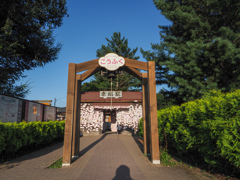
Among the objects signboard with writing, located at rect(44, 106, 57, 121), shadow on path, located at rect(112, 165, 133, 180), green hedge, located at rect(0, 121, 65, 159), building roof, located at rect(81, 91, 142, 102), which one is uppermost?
building roof, located at rect(81, 91, 142, 102)

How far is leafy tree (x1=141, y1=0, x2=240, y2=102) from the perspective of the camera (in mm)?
8837

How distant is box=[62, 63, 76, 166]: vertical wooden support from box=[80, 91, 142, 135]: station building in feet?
21.1

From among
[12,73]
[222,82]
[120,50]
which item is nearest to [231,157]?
[222,82]

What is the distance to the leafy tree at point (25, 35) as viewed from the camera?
10.2 meters

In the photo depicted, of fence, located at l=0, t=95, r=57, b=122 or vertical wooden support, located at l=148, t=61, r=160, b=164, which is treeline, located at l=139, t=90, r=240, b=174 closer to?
vertical wooden support, located at l=148, t=61, r=160, b=164

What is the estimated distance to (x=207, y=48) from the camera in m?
8.86

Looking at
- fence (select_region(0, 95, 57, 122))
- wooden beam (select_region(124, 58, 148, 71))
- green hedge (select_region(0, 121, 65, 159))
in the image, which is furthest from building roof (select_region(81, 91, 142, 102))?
wooden beam (select_region(124, 58, 148, 71))

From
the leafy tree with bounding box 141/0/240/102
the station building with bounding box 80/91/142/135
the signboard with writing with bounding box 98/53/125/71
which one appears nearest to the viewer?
the signboard with writing with bounding box 98/53/125/71

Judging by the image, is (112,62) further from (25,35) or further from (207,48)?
(25,35)

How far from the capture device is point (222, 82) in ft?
32.4

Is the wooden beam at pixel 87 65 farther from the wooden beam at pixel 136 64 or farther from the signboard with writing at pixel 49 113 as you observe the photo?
the signboard with writing at pixel 49 113

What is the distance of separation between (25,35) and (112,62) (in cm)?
946

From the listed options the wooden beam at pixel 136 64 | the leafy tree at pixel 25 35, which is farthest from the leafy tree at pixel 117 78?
the wooden beam at pixel 136 64

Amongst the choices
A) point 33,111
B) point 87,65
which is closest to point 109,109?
point 33,111
